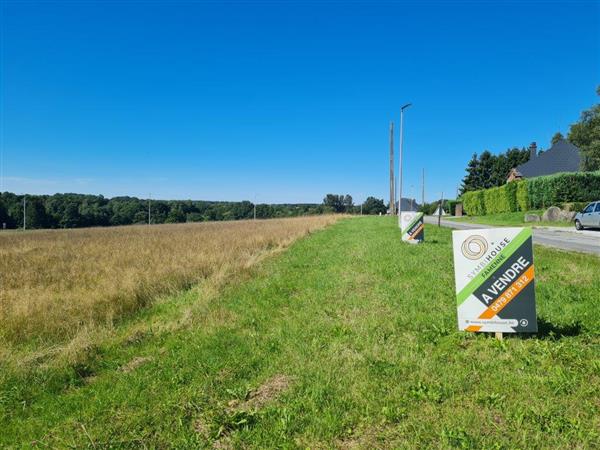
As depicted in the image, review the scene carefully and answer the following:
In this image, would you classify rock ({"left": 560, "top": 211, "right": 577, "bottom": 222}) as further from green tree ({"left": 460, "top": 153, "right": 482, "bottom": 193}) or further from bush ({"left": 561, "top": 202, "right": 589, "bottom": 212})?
green tree ({"left": 460, "top": 153, "right": 482, "bottom": 193})

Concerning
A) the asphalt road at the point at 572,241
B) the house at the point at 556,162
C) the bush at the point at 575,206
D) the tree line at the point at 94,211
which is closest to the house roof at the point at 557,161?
the house at the point at 556,162

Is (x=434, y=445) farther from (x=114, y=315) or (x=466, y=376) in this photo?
(x=114, y=315)

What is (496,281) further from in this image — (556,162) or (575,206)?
(556,162)

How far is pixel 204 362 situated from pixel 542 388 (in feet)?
11.2

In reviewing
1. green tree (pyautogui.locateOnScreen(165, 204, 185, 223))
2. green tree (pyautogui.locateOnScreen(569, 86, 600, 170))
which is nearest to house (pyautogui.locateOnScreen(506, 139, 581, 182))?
green tree (pyautogui.locateOnScreen(569, 86, 600, 170))

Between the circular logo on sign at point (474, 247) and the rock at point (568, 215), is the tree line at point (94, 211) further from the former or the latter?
the circular logo on sign at point (474, 247)

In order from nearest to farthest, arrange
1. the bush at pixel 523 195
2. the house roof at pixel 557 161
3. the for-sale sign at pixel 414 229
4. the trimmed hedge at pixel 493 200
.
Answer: the for-sale sign at pixel 414 229, the bush at pixel 523 195, the trimmed hedge at pixel 493 200, the house roof at pixel 557 161

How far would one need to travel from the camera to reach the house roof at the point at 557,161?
44688mm

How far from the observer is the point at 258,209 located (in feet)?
312

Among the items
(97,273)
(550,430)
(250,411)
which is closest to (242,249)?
(97,273)

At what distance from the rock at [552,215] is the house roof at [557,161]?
23.2m

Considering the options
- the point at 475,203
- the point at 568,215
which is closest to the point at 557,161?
the point at 475,203

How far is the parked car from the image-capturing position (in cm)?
1858

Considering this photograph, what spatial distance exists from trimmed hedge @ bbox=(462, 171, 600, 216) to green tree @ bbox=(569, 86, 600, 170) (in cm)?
944
